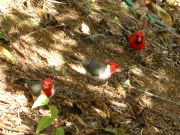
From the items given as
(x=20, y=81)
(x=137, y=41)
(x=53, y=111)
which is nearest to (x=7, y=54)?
(x=20, y=81)

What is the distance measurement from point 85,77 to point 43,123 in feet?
3.34

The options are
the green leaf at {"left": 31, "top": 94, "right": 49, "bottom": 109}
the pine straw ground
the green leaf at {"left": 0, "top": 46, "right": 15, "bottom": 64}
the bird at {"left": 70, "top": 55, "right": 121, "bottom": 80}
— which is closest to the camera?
the green leaf at {"left": 31, "top": 94, "right": 49, "bottom": 109}

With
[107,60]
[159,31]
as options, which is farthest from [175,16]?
[107,60]

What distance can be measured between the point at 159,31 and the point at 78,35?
51.2 inches

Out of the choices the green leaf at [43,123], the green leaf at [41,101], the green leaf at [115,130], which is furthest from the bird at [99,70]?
the green leaf at [43,123]

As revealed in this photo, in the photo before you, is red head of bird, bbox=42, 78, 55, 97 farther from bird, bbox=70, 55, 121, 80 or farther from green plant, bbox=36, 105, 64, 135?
bird, bbox=70, 55, 121, 80

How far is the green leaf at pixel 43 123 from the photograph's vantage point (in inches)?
114

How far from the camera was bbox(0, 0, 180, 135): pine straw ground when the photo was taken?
322cm

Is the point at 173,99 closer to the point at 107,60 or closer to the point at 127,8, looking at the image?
the point at 107,60

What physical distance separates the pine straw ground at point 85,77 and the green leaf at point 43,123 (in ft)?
0.21

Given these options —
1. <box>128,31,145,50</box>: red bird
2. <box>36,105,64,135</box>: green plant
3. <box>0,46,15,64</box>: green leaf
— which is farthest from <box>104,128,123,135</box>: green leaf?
<box>128,31,145,50</box>: red bird

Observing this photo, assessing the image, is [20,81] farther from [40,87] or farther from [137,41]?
[137,41]

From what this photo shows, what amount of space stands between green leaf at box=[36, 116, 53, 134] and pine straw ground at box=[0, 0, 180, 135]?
64mm

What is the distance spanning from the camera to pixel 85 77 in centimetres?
385
